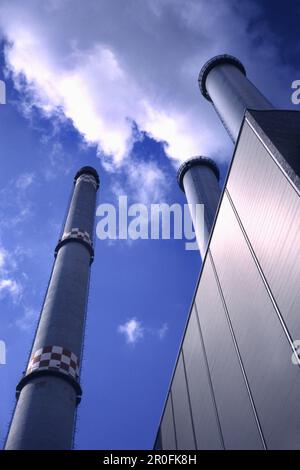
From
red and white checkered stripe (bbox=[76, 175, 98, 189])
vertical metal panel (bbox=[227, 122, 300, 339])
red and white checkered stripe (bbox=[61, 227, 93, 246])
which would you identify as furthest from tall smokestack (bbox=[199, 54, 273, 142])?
vertical metal panel (bbox=[227, 122, 300, 339])

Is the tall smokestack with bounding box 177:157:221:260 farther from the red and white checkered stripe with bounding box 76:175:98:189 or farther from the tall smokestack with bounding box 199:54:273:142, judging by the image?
the red and white checkered stripe with bounding box 76:175:98:189

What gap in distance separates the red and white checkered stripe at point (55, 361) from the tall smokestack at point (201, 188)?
12067mm

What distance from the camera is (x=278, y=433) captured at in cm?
702

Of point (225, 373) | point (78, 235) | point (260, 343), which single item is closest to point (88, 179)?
point (78, 235)

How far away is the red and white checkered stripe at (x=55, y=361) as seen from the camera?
12.5 m

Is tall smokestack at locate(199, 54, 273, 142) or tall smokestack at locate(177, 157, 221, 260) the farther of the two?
tall smokestack at locate(177, 157, 221, 260)

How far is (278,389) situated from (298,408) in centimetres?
74

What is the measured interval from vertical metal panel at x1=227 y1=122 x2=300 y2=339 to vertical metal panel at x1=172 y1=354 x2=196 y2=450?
6383 millimetres

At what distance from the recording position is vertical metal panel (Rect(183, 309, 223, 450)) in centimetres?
1035

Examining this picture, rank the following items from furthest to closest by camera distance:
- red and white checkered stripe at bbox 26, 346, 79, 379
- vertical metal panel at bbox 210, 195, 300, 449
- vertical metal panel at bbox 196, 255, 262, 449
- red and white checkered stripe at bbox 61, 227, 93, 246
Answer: red and white checkered stripe at bbox 61, 227, 93, 246 < red and white checkered stripe at bbox 26, 346, 79, 379 < vertical metal panel at bbox 196, 255, 262, 449 < vertical metal panel at bbox 210, 195, 300, 449

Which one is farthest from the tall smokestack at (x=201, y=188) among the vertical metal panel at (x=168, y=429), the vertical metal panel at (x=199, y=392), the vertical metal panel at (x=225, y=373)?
the vertical metal panel at (x=225, y=373)

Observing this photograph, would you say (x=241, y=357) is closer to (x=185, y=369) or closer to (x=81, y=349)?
(x=185, y=369)

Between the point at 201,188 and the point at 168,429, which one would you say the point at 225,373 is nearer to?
the point at 168,429

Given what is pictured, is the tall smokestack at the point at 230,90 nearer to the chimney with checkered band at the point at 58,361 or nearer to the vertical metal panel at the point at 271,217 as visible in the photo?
the chimney with checkered band at the point at 58,361
